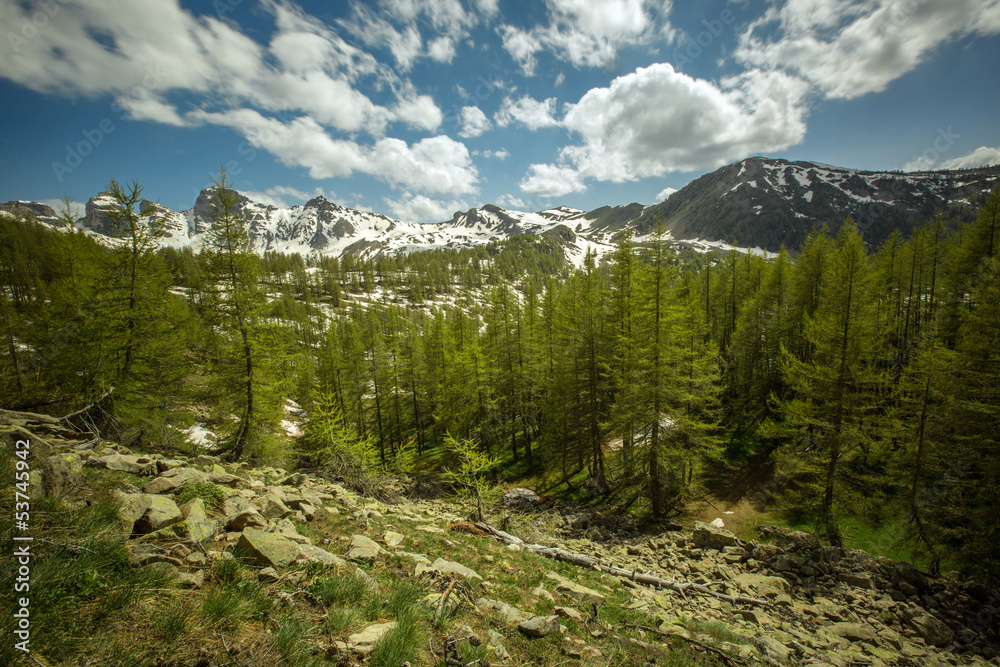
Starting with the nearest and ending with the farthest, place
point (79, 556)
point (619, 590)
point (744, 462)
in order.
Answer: point (79, 556), point (619, 590), point (744, 462)

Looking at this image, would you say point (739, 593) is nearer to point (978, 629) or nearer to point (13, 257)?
point (978, 629)

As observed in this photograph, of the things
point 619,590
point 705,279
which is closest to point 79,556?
point 619,590

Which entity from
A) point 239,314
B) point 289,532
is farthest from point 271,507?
point 239,314

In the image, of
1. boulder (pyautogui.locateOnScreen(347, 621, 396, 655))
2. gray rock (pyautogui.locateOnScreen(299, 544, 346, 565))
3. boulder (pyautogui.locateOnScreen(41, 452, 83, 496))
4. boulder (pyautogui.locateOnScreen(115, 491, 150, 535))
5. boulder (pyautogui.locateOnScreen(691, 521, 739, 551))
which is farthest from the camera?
boulder (pyautogui.locateOnScreen(691, 521, 739, 551))

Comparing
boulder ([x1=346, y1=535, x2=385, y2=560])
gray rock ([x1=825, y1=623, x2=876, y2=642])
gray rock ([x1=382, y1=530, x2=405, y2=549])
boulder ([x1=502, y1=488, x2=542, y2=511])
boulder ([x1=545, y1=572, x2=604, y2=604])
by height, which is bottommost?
boulder ([x1=502, y1=488, x2=542, y2=511])

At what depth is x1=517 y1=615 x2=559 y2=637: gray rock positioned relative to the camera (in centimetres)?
548

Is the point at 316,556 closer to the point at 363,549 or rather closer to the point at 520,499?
the point at 363,549

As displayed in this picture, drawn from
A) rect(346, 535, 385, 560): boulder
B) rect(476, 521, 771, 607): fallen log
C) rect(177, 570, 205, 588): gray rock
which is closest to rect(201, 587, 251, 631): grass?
rect(177, 570, 205, 588): gray rock

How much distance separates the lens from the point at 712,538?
14781mm

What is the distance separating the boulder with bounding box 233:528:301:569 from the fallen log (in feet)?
29.5

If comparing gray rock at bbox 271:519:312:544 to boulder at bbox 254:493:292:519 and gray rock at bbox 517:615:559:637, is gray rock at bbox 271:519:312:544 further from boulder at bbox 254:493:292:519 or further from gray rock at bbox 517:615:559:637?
gray rock at bbox 517:615:559:637

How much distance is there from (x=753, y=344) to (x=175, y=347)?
38366 millimetres

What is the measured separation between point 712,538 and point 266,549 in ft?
55.7

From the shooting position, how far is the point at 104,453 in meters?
8.48
